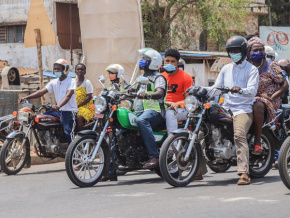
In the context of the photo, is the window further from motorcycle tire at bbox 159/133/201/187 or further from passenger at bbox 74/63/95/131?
motorcycle tire at bbox 159/133/201/187

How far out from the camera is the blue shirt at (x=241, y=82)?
8.73 meters

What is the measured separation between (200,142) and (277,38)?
26441 millimetres

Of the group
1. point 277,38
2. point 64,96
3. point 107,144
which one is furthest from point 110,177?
point 277,38

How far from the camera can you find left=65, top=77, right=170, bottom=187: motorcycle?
8.65 meters

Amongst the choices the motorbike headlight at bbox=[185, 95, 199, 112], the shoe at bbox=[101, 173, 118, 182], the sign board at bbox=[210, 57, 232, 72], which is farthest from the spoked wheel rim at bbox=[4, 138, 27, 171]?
the sign board at bbox=[210, 57, 232, 72]

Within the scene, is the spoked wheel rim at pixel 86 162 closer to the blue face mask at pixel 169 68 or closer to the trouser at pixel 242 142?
the blue face mask at pixel 169 68

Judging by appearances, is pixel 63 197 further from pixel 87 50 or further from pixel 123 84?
pixel 87 50

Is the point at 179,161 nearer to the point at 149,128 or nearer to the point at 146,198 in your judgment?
the point at 149,128

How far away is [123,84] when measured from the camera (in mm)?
11727

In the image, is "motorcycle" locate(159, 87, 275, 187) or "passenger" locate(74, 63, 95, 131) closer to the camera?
"motorcycle" locate(159, 87, 275, 187)

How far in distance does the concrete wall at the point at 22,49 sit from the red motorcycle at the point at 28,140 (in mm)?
20357

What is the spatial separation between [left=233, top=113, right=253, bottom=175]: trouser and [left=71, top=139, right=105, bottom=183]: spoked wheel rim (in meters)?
1.69

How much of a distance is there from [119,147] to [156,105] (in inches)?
29.0

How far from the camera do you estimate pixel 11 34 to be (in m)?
33.4
